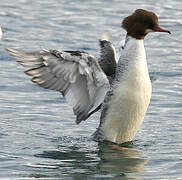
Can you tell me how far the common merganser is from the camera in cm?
778

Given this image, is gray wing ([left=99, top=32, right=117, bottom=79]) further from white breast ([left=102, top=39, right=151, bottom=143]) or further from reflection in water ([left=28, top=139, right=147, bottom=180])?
reflection in water ([left=28, top=139, right=147, bottom=180])

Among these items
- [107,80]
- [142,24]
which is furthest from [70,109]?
[142,24]

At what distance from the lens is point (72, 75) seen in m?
7.96

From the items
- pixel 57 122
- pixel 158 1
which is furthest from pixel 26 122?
pixel 158 1

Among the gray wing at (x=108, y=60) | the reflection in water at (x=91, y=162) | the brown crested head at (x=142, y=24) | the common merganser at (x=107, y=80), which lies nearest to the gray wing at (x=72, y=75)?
the common merganser at (x=107, y=80)

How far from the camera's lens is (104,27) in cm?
1433

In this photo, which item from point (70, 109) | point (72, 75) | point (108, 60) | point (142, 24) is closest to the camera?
point (72, 75)

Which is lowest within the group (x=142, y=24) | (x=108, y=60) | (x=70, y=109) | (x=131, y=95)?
(x=70, y=109)

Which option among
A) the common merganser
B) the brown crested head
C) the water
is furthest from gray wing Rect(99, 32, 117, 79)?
the water

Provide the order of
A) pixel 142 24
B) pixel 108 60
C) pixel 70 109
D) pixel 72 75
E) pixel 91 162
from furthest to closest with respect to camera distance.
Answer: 1. pixel 70 109
2. pixel 108 60
3. pixel 142 24
4. pixel 72 75
5. pixel 91 162

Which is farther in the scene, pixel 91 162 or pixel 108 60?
pixel 108 60

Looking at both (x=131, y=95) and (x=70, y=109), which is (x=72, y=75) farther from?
(x=70, y=109)

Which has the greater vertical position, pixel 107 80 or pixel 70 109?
pixel 107 80

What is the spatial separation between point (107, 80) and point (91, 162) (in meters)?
1.04
